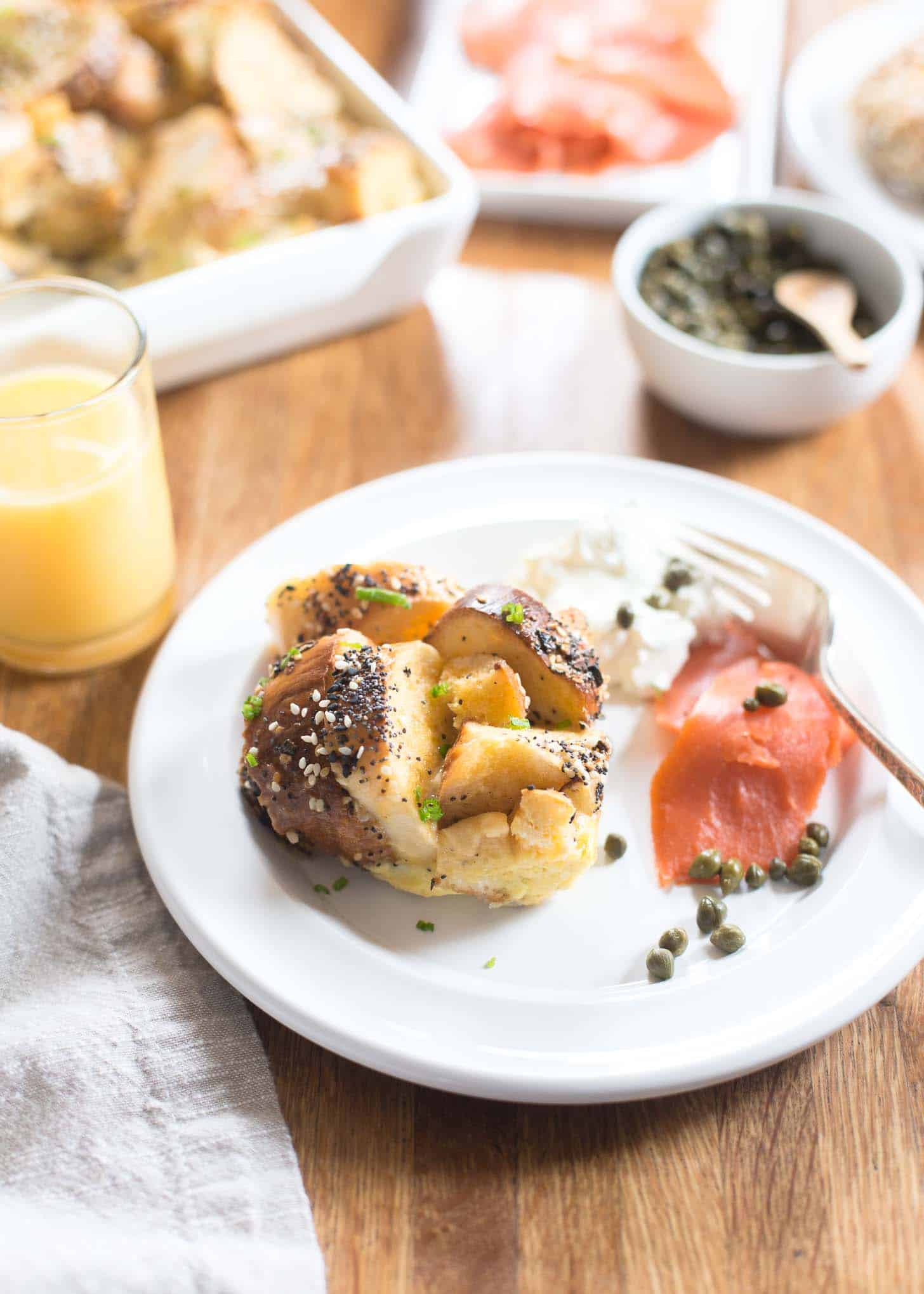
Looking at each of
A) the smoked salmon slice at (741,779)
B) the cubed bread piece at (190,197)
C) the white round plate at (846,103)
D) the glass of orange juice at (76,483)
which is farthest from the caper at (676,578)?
the white round plate at (846,103)

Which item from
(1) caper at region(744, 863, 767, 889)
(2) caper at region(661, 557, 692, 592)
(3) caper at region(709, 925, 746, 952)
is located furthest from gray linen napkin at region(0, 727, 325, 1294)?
(2) caper at region(661, 557, 692, 592)

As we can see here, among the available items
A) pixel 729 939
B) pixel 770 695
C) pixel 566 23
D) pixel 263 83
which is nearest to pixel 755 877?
pixel 729 939

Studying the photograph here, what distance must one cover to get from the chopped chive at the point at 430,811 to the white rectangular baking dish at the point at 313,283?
1.53m

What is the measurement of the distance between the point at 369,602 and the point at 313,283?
48.9 inches

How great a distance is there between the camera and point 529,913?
6.37 feet

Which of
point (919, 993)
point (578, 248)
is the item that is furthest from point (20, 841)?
point (578, 248)

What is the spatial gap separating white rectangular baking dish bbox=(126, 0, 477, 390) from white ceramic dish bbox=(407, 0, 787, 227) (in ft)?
1.31

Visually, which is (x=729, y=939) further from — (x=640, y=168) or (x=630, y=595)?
(x=640, y=168)

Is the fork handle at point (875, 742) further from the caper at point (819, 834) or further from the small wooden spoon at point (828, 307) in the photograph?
the small wooden spoon at point (828, 307)

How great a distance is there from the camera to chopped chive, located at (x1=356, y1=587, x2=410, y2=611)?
6.64 feet

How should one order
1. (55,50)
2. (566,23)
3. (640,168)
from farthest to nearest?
(566,23) → (640,168) → (55,50)

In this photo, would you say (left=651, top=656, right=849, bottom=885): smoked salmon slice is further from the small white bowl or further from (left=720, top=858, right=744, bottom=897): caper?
the small white bowl

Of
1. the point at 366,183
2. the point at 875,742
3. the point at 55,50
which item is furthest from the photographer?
the point at 55,50

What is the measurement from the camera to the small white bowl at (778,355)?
2.76m
